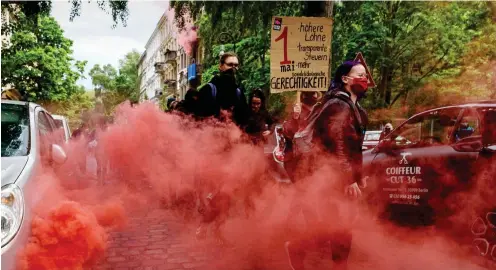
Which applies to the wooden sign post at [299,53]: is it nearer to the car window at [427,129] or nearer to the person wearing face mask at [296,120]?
the person wearing face mask at [296,120]

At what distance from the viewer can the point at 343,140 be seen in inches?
163

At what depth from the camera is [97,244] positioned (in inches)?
162

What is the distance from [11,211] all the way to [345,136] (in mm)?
2759

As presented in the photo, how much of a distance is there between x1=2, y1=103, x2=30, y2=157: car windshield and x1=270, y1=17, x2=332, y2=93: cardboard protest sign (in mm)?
3706

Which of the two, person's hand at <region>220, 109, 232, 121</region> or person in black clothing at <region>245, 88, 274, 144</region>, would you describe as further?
person in black clothing at <region>245, 88, 274, 144</region>

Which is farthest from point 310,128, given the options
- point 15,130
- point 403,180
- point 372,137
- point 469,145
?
point 372,137

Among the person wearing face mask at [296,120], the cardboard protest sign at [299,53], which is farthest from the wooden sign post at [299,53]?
the person wearing face mask at [296,120]

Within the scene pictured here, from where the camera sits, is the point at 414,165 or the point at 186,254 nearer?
the point at 186,254

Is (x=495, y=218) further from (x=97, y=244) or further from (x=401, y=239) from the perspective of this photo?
(x=97, y=244)

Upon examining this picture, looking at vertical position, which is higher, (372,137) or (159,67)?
(159,67)

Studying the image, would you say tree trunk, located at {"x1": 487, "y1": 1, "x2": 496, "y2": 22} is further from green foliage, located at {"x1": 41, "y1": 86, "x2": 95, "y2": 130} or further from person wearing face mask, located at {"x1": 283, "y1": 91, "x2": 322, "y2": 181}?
green foliage, located at {"x1": 41, "y1": 86, "x2": 95, "y2": 130}

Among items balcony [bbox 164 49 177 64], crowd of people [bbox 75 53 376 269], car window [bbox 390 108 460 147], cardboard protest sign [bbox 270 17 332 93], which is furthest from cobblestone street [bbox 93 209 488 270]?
balcony [bbox 164 49 177 64]

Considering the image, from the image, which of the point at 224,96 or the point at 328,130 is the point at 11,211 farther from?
the point at 224,96

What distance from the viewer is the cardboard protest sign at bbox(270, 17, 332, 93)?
7.21 metres
